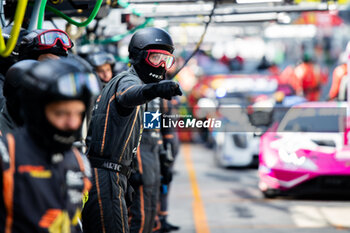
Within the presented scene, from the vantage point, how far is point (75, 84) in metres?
3.07

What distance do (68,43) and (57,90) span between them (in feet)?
7.18

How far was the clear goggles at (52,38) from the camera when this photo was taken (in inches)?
195

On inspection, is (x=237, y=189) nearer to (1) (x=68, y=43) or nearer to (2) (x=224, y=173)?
(2) (x=224, y=173)

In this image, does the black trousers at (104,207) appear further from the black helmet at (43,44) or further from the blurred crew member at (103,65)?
the blurred crew member at (103,65)

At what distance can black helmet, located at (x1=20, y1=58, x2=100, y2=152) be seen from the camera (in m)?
3.01

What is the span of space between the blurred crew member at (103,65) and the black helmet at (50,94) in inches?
215

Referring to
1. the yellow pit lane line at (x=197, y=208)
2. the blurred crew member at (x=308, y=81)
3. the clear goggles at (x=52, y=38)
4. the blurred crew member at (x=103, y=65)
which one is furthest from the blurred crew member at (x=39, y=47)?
the blurred crew member at (x=308, y=81)

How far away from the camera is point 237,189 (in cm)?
1346

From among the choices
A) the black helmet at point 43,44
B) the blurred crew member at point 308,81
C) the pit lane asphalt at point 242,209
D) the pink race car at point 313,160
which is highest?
the black helmet at point 43,44

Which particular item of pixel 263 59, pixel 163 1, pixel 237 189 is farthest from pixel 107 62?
pixel 263 59

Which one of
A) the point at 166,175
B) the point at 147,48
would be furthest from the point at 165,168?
the point at 147,48

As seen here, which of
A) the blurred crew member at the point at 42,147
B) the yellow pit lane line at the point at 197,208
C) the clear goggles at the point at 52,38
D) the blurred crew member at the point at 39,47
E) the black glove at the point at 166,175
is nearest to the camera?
the blurred crew member at the point at 42,147

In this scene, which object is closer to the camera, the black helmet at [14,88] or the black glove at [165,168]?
the black helmet at [14,88]

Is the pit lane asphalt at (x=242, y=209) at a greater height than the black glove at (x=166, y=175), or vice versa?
the black glove at (x=166, y=175)
